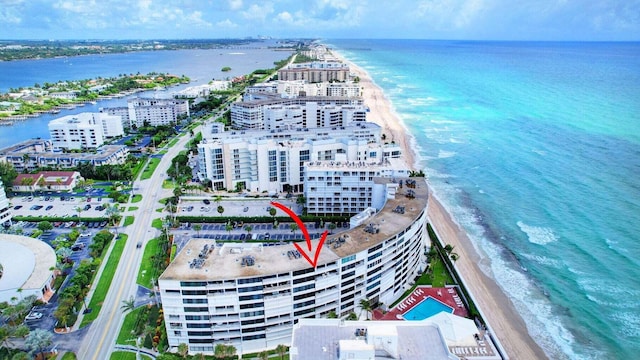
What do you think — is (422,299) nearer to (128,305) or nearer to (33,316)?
(128,305)

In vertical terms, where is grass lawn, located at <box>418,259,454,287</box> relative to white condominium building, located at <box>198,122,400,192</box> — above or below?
below

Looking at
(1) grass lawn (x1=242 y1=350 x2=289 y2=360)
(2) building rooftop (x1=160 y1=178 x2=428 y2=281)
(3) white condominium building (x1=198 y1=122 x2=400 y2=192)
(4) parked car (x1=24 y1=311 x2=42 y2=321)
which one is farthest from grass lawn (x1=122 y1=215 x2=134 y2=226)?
(1) grass lawn (x1=242 y1=350 x2=289 y2=360)

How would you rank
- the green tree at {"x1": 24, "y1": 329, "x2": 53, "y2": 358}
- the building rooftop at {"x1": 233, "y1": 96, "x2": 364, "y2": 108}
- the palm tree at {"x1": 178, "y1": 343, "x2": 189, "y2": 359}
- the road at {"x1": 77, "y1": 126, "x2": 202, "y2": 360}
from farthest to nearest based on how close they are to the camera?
1. the building rooftop at {"x1": 233, "y1": 96, "x2": 364, "y2": 108}
2. the road at {"x1": 77, "y1": 126, "x2": 202, "y2": 360}
3. the palm tree at {"x1": 178, "y1": 343, "x2": 189, "y2": 359}
4. the green tree at {"x1": 24, "y1": 329, "x2": 53, "y2": 358}

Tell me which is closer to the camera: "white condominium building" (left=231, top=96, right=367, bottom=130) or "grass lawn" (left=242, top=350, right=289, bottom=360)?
"grass lawn" (left=242, top=350, right=289, bottom=360)

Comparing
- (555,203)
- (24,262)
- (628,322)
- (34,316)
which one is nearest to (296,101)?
(555,203)

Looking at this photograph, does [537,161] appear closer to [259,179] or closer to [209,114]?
[259,179]

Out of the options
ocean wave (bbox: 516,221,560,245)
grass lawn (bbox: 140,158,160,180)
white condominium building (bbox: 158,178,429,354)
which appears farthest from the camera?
grass lawn (bbox: 140,158,160,180)

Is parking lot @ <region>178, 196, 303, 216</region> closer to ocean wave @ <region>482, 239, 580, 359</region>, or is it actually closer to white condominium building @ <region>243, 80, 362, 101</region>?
ocean wave @ <region>482, 239, 580, 359</region>

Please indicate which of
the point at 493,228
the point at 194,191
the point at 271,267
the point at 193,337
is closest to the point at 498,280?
the point at 493,228
